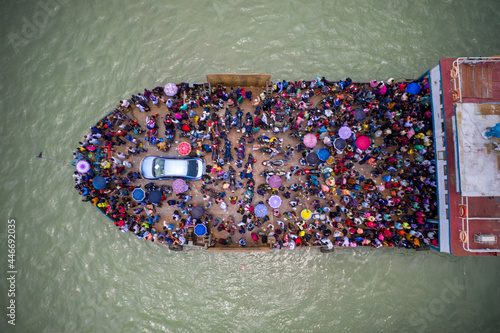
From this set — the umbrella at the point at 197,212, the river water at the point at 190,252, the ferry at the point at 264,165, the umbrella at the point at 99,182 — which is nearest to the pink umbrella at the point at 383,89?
the ferry at the point at 264,165

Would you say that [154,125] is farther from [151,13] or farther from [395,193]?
[395,193]

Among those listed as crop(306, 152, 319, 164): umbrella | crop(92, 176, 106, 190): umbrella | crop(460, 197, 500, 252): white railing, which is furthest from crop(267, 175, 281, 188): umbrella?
crop(92, 176, 106, 190): umbrella

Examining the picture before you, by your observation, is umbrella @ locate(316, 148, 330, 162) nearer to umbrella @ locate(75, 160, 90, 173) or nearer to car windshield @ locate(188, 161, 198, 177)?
car windshield @ locate(188, 161, 198, 177)

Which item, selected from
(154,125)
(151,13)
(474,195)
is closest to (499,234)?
(474,195)

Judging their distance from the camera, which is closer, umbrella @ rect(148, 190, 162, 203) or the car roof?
umbrella @ rect(148, 190, 162, 203)

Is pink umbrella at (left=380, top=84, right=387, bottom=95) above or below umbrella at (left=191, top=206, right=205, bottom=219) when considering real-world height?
above

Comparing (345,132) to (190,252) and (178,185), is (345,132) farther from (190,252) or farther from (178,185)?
(190,252)

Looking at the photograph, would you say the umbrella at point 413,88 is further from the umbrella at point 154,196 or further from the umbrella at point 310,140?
the umbrella at point 154,196
